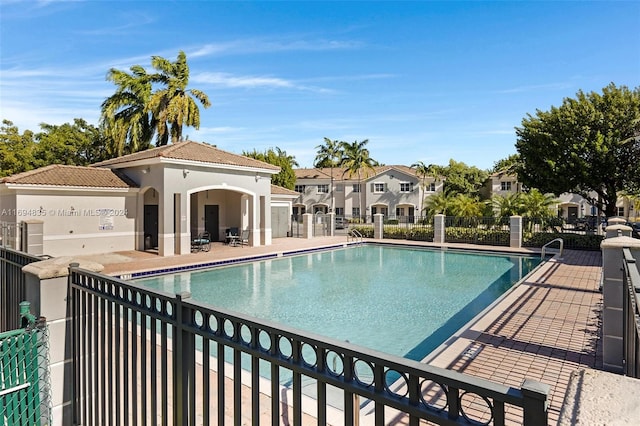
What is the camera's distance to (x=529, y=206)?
24.3 m

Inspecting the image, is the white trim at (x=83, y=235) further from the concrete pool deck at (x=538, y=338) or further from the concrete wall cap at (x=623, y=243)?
the concrete wall cap at (x=623, y=243)

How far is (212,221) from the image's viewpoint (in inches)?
1045

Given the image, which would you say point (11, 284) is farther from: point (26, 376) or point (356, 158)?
point (356, 158)

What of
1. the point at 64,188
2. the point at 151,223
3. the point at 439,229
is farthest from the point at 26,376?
the point at 439,229

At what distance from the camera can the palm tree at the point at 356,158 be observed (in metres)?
47.0

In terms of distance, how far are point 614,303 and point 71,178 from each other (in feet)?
71.2

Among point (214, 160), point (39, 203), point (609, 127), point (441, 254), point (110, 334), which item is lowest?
point (441, 254)

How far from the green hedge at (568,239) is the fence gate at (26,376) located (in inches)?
983

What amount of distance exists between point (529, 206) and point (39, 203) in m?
27.0

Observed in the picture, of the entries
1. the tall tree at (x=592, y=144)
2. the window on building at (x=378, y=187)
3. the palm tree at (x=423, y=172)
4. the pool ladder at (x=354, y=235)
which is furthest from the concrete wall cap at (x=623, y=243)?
the window on building at (x=378, y=187)

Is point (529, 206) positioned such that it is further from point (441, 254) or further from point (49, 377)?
point (49, 377)

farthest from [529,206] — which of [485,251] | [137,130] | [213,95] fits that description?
[137,130]

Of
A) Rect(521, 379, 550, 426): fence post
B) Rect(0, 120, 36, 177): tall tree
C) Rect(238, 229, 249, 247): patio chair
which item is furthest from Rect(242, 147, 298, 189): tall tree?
Rect(521, 379, 550, 426): fence post

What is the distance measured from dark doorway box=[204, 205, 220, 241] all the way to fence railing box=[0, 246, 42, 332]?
20257 millimetres
